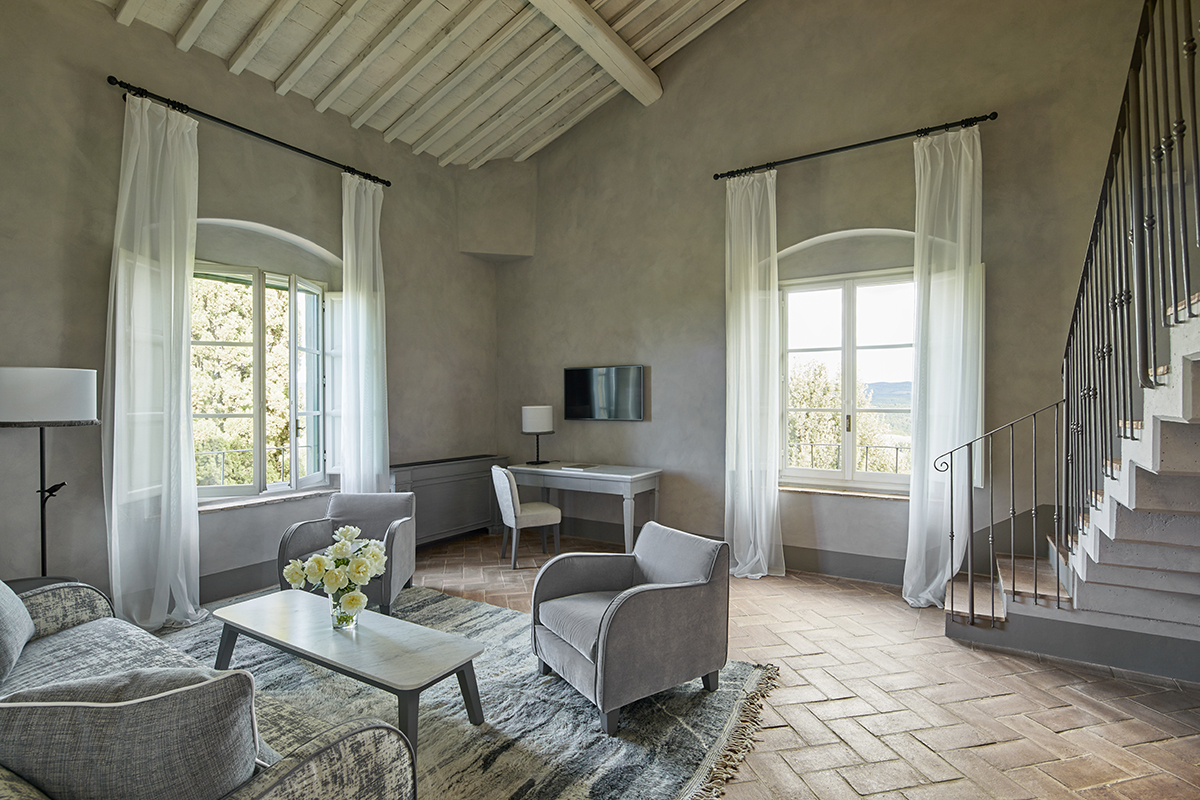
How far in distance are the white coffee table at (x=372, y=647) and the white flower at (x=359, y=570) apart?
236 mm

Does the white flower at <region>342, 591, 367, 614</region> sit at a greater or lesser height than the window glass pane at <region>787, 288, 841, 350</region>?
lesser

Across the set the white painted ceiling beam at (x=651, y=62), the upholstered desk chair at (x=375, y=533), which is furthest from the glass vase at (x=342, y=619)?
the white painted ceiling beam at (x=651, y=62)

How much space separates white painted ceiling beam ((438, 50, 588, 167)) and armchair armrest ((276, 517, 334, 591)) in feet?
11.8

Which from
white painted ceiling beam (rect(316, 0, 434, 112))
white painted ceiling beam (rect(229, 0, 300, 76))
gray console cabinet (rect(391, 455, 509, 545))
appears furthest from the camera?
gray console cabinet (rect(391, 455, 509, 545))

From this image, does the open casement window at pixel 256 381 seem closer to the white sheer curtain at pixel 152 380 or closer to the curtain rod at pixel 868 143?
the white sheer curtain at pixel 152 380

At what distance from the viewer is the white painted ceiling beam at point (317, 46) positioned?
3.88m

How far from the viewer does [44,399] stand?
281 cm

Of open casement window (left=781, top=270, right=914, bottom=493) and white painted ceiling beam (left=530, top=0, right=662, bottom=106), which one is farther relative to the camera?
open casement window (left=781, top=270, right=914, bottom=493)

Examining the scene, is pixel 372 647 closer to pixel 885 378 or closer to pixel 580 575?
pixel 580 575

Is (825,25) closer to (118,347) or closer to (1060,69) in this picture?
(1060,69)

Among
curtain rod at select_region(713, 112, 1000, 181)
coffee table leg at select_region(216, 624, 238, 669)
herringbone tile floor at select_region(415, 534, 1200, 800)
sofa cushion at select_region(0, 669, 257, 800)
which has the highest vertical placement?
curtain rod at select_region(713, 112, 1000, 181)

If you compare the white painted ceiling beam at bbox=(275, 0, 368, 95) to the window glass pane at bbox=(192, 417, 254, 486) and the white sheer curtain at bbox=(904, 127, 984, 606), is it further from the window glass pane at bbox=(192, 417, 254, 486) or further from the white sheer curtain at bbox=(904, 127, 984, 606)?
the white sheer curtain at bbox=(904, 127, 984, 606)

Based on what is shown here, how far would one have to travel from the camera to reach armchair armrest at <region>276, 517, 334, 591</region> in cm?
360

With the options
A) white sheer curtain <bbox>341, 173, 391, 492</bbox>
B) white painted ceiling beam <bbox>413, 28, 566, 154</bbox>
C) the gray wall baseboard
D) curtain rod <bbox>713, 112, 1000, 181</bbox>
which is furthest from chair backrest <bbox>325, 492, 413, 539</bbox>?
curtain rod <bbox>713, 112, 1000, 181</bbox>
